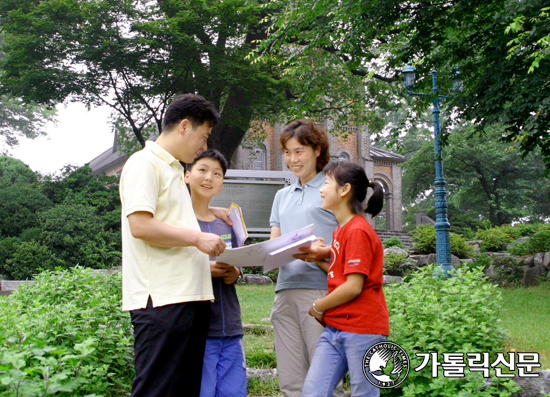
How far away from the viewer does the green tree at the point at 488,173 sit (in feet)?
86.8

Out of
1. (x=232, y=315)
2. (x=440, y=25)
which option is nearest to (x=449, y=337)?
(x=232, y=315)

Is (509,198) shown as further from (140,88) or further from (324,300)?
(324,300)

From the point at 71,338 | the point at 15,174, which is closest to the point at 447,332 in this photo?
the point at 71,338

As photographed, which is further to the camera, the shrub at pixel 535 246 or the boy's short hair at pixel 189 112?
the shrub at pixel 535 246

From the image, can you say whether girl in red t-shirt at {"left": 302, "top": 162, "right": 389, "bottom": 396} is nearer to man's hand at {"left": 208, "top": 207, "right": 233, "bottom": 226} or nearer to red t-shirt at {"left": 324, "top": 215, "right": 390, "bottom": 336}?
red t-shirt at {"left": 324, "top": 215, "right": 390, "bottom": 336}

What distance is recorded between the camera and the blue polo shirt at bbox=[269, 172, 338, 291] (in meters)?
3.02

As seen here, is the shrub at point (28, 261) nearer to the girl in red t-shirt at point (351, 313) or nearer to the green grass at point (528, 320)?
the green grass at point (528, 320)

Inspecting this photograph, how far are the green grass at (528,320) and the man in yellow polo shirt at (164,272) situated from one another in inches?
120

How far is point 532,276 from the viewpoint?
12.1 m

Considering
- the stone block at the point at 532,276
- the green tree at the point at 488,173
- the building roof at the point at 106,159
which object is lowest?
the stone block at the point at 532,276

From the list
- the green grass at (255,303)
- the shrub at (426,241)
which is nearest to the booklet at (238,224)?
the green grass at (255,303)

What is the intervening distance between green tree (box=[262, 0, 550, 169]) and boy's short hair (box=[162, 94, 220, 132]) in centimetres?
614

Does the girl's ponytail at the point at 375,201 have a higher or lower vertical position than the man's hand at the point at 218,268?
higher

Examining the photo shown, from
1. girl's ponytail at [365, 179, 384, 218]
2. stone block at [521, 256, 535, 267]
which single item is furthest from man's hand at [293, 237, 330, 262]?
stone block at [521, 256, 535, 267]
